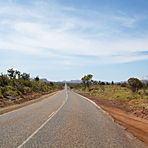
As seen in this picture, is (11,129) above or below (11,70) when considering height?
below

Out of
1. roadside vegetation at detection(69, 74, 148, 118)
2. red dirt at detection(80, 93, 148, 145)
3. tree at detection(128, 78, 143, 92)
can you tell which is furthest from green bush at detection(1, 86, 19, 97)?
A: red dirt at detection(80, 93, 148, 145)

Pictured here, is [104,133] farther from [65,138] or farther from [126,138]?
[65,138]

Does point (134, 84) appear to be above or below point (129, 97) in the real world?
above

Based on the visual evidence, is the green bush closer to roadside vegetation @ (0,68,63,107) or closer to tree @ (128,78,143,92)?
roadside vegetation @ (0,68,63,107)

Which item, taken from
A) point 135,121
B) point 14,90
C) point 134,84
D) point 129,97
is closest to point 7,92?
point 14,90

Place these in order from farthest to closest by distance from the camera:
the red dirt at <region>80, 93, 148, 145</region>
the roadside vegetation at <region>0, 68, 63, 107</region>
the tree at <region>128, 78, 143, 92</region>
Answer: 1. the tree at <region>128, 78, 143, 92</region>
2. the roadside vegetation at <region>0, 68, 63, 107</region>
3. the red dirt at <region>80, 93, 148, 145</region>

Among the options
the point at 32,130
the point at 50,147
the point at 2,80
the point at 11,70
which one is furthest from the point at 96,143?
the point at 11,70

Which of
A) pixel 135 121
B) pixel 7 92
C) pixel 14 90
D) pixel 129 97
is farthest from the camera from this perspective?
pixel 14 90

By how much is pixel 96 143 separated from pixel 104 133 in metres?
2.95

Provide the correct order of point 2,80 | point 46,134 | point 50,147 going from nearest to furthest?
point 50,147 < point 46,134 < point 2,80

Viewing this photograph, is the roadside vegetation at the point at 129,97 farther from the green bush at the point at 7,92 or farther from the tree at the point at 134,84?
the green bush at the point at 7,92

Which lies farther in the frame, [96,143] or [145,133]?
[145,133]

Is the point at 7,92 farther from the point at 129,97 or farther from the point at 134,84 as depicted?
the point at 134,84

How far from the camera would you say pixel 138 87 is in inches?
2689
